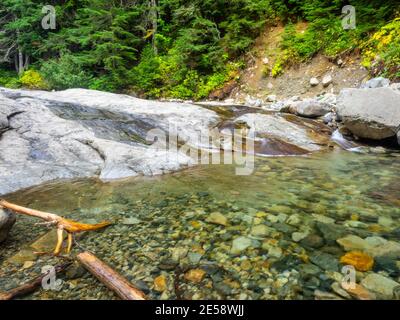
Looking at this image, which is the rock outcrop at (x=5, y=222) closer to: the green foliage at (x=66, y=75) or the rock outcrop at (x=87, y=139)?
the rock outcrop at (x=87, y=139)

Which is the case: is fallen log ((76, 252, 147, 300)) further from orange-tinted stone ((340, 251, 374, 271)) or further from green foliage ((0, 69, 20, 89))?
green foliage ((0, 69, 20, 89))

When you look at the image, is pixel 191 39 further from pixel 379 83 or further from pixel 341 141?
pixel 341 141

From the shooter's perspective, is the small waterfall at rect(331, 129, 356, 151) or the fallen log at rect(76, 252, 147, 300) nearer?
the fallen log at rect(76, 252, 147, 300)

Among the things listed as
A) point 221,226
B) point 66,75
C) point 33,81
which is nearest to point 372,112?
point 221,226

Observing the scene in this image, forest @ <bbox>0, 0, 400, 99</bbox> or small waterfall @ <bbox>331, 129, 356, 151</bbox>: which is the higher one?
forest @ <bbox>0, 0, 400, 99</bbox>

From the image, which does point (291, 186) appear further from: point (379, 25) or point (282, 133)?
point (379, 25)

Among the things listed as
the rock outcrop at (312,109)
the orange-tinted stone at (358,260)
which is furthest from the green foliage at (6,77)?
the orange-tinted stone at (358,260)

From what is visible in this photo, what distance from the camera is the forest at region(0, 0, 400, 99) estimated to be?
10.4 metres

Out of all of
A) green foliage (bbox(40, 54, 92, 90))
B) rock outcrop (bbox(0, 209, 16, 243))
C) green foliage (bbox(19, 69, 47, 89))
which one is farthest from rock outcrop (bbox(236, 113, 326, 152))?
green foliage (bbox(19, 69, 47, 89))

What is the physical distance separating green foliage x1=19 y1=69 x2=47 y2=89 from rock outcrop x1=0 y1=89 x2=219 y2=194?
13.3 metres

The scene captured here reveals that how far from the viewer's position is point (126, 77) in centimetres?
1675

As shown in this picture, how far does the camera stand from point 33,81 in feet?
64.8

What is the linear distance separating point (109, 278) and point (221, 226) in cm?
122

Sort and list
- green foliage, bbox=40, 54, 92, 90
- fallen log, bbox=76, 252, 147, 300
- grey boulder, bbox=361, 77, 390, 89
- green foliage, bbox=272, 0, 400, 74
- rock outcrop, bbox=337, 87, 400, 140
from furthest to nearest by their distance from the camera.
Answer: green foliage, bbox=40, 54, 92, 90, green foliage, bbox=272, 0, 400, 74, grey boulder, bbox=361, 77, 390, 89, rock outcrop, bbox=337, 87, 400, 140, fallen log, bbox=76, 252, 147, 300
